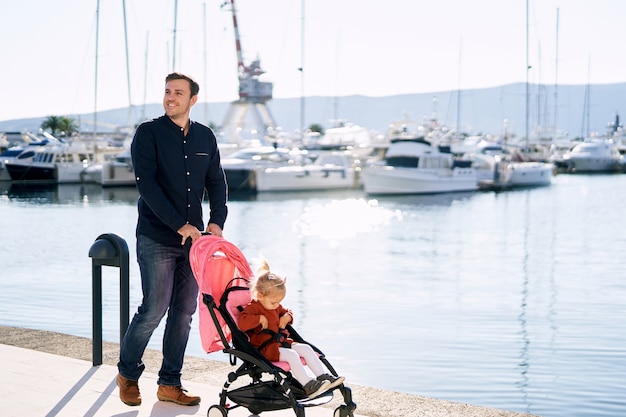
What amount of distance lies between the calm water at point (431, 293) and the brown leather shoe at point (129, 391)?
147 inches

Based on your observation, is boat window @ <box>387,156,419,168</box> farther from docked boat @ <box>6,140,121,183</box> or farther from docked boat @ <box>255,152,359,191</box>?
docked boat @ <box>6,140,121,183</box>

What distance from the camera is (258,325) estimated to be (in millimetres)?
4684

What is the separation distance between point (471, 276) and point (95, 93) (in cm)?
4538

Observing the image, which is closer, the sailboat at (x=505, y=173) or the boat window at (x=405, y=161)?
the boat window at (x=405, y=161)

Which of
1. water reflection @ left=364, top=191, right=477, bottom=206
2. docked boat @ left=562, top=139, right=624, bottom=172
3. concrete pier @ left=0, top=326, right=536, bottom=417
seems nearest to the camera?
concrete pier @ left=0, top=326, right=536, bottom=417

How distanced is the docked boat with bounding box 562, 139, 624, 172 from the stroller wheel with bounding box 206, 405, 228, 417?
86803mm

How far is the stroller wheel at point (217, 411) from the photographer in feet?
15.3

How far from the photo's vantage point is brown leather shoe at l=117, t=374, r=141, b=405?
16.6ft

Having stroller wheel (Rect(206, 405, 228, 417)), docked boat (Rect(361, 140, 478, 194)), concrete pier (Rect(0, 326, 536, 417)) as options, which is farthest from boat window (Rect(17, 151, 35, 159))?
stroller wheel (Rect(206, 405, 228, 417))

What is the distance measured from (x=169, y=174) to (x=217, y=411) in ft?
4.35

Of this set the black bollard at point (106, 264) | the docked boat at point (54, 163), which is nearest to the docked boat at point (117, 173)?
the docked boat at point (54, 163)

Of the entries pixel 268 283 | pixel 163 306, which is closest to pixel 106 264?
pixel 163 306

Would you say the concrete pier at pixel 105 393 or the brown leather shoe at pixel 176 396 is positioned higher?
the brown leather shoe at pixel 176 396

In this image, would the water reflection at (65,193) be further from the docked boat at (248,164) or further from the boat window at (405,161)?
the boat window at (405,161)
